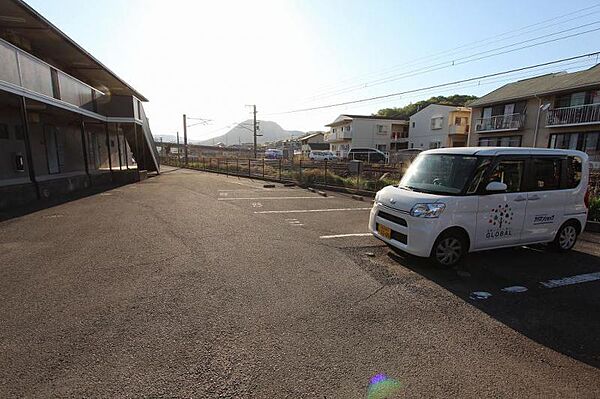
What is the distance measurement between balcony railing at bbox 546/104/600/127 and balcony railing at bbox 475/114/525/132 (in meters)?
2.08

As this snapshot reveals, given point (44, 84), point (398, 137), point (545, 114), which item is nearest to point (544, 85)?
point (545, 114)

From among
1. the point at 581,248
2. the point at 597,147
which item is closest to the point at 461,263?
the point at 581,248

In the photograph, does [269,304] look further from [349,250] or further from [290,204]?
[290,204]

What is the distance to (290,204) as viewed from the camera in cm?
970

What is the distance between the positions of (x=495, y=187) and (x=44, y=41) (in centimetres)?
1751

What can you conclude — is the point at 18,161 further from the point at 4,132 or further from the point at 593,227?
the point at 593,227

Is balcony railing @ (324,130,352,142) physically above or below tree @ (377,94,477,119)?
below

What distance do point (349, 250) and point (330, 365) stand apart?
9.69 ft

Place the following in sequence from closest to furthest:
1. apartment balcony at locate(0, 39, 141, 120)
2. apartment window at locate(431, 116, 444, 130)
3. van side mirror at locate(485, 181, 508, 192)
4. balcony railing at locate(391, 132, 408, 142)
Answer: van side mirror at locate(485, 181, 508, 192), apartment balcony at locate(0, 39, 141, 120), apartment window at locate(431, 116, 444, 130), balcony railing at locate(391, 132, 408, 142)

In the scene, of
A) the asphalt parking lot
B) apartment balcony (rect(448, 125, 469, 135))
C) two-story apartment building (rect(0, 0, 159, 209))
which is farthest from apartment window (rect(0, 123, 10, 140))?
apartment balcony (rect(448, 125, 469, 135))

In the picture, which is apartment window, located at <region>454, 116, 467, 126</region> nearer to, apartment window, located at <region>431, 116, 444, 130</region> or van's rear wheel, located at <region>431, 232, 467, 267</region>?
apartment window, located at <region>431, 116, 444, 130</region>

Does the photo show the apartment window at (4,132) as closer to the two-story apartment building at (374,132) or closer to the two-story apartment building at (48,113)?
the two-story apartment building at (48,113)

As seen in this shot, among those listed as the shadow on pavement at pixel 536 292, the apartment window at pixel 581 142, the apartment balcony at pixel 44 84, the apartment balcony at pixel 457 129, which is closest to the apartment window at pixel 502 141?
the apartment window at pixel 581 142

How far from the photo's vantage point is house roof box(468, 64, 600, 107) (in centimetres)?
1939
